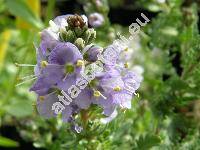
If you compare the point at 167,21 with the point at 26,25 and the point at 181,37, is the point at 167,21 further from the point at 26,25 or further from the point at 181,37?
the point at 26,25

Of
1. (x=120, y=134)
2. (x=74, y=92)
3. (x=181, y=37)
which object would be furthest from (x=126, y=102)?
(x=181, y=37)

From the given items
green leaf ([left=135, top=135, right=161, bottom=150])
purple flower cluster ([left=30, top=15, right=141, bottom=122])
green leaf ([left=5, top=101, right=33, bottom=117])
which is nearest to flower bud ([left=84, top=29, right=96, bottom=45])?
purple flower cluster ([left=30, top=15, right=141, bottom=122])

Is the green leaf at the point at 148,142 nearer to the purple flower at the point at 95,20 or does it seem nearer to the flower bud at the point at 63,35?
the flower bud at the point at 63,35

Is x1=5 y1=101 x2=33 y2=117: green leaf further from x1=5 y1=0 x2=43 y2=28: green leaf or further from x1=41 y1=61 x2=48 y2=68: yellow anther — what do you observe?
x1=41 y1=61 x2=48 y2=68: yellow anther

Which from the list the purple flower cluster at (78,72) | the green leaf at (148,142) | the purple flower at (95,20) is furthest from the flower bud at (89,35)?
the purple flower at (95,20)

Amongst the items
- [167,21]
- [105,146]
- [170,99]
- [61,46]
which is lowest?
[105,146]

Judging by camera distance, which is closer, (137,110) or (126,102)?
(126,102)
